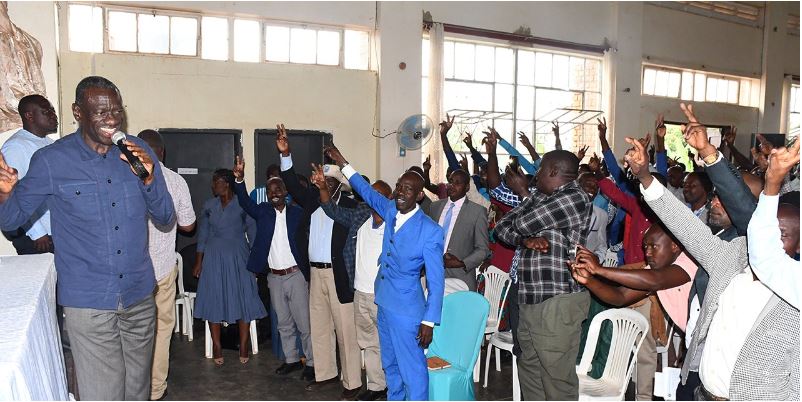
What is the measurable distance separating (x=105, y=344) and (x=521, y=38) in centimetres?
872

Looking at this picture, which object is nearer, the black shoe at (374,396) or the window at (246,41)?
the black shoe at (374,396)

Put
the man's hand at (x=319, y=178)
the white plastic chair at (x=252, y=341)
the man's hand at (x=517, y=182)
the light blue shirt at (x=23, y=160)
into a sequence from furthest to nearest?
the white plastic chair at (x=252, y=341)
the man's hand at (x=517, y=182)
the man's hand at (x=319, y=178)
the light blue shirt at (x=23, y=160)

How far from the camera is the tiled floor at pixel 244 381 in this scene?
4.16 metres

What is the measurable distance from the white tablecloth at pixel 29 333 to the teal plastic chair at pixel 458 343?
1.92 m

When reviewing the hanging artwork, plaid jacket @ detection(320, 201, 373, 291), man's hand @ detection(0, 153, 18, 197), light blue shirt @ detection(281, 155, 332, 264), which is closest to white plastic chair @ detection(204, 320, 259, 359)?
light blue shirt @ detection(281, 155, 332, 264)

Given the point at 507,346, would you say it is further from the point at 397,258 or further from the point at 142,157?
the point at 142,157

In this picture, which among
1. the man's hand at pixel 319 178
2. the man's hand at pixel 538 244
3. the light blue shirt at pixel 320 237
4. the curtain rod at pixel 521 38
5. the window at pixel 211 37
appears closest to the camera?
the man's hand at pixel 538 244

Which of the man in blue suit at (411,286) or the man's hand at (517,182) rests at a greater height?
the man's hand at (517,182)

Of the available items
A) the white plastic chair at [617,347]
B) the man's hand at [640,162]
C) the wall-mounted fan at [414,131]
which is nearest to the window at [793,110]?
the wall-mounted fan at [414,131]

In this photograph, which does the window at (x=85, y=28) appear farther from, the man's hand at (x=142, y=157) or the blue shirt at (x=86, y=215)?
the man's hand at (x=142, y=157)

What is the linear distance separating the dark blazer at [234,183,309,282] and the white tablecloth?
6.18 feet

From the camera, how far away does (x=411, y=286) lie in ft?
10.6

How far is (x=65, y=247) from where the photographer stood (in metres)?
2.16

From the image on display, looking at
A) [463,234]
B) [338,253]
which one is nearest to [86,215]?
[338,253]
